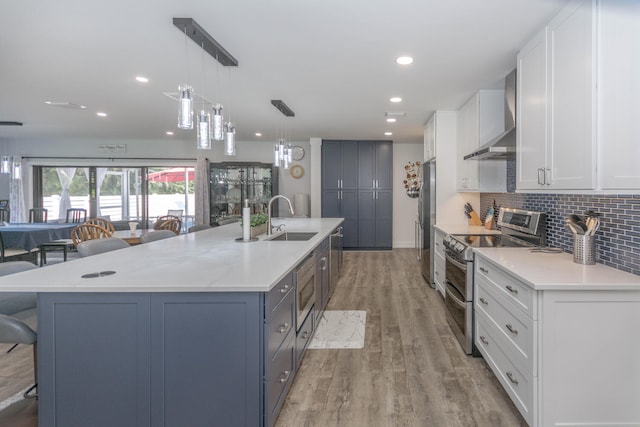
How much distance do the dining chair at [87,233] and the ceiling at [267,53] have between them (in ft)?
5.31

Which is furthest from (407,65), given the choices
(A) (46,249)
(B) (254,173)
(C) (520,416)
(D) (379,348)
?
(A) (46,249)

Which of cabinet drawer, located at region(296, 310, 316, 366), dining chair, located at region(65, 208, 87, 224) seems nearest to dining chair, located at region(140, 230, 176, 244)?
cabinet drawer, located at region(296, 310, 316, 366)

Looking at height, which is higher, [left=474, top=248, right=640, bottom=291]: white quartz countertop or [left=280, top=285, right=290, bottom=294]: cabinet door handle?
[left=474, top=248, right=640, bottom=291]: white quartz countertop

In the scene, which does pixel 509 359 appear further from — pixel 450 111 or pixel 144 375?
pixel 450 111

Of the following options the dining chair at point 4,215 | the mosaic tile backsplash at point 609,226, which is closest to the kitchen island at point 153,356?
the mosaic tile backsplash at point 609,226

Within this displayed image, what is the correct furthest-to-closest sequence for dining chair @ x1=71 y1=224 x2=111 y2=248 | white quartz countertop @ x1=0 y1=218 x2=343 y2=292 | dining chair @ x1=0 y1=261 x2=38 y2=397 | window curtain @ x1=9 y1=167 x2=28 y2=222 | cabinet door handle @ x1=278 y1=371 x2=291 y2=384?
window curtain @ x1=9 y1=167 x2=28 y2=222 → dining chair @ x1=71 y1=224 x2=111 y2=248 → cabinet door handle @ x1=278 y1=371 x2=291 y2=384 → dining chair @ x1=0 y1=261 x2=38 y2=397 → white quartz countertop @ x1=0 y1=218 x2=343 y2=292

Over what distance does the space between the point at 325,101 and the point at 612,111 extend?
321 centimetres

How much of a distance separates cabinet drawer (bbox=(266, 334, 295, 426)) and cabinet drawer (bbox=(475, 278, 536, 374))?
126 cm

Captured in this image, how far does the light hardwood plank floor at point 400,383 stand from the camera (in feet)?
6.73

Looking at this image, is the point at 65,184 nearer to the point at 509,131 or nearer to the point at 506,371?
the point at 509,131

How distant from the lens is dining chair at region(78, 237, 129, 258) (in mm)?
2669

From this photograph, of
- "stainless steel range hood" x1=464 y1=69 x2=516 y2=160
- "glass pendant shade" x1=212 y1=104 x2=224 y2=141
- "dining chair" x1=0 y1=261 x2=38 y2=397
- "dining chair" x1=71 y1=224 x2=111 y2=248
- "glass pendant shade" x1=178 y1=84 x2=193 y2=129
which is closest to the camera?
"dining chair" x1=0 y1=261 x2=38 y2=397

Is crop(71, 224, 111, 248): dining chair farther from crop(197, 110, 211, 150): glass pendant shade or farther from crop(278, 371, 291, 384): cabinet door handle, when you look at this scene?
crop(278, 371, 291, 384): cabinet door handle

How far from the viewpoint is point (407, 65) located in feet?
10.6
